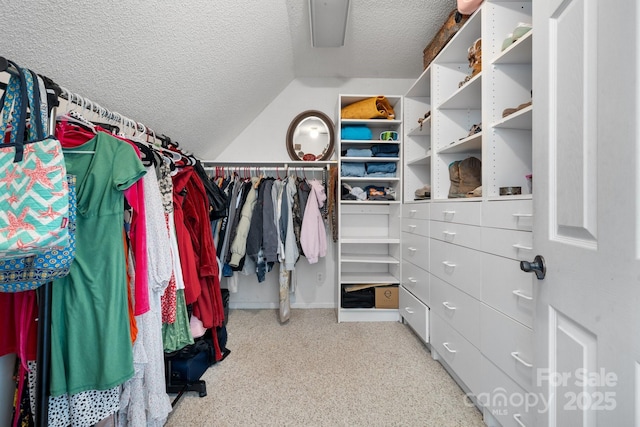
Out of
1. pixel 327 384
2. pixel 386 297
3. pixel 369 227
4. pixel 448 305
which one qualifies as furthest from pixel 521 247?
pixel 369 227

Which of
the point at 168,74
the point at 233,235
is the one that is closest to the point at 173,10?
the point at 168,74

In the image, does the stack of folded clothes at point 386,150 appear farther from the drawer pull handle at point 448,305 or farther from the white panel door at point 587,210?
the white panel door at point 587,210

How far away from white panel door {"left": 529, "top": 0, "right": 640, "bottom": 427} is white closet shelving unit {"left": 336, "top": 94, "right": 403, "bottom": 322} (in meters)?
1.64

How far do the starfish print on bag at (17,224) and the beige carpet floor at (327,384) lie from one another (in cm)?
124

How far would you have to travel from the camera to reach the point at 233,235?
87.8 inches

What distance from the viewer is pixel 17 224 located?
600mm

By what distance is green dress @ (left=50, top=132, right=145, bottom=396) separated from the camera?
0.83 m

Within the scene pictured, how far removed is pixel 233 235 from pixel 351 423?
157 centimetres

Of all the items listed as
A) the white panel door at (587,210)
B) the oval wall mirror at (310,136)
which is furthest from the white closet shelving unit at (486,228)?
the oval wall mirror at (310,136)

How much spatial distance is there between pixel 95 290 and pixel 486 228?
162cm

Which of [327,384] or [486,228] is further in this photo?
[327,384]

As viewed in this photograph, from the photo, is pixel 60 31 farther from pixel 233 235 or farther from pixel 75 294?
pixel 233 235

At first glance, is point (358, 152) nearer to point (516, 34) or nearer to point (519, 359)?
point (516, 34)

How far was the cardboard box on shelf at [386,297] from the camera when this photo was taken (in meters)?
2.40
